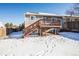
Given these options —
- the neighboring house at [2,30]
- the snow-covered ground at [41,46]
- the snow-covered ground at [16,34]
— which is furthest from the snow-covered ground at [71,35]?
the neighboring house at [2,30]

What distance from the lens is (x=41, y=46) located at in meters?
4.98

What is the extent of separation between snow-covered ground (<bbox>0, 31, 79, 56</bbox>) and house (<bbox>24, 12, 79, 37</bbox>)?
84 millimetres

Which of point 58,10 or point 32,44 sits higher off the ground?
point 58,10

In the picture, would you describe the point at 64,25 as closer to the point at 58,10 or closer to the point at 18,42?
the point at 58,10

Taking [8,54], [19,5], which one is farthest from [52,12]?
[8,54]

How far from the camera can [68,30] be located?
196 inches

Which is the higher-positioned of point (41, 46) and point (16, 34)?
point (16, 34)

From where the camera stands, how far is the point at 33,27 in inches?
197

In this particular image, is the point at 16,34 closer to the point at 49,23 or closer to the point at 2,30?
the point at 2,30

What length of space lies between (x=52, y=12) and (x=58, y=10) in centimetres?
7

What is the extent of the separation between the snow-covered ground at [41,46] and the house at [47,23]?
0.08 m

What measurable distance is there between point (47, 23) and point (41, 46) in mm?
279

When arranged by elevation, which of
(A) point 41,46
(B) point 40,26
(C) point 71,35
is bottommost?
(A) point 41,46

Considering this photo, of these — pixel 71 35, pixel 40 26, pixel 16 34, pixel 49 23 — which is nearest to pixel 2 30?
pixel 16 34
